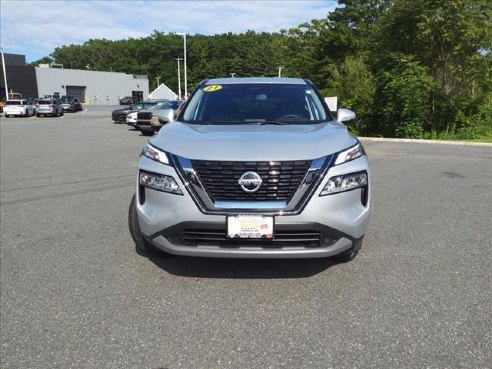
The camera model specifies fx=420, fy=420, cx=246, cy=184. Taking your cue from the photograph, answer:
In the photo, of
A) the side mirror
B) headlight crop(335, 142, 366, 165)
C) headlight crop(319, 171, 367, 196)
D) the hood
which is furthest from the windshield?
headlight crop(319, 171, 367, 196)

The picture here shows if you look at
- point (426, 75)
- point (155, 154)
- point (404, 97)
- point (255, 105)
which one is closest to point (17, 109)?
point (404, 97)

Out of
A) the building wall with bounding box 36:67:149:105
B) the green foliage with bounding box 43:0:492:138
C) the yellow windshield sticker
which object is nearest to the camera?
the yellow windshield sticker

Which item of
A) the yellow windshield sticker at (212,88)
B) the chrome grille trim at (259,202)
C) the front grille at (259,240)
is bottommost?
the front grille at (259,240)

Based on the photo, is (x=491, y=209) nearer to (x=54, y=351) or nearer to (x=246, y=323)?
(x=246, y=323)

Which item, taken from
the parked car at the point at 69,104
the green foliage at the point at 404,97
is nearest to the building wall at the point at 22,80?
the parked car at the point at 69,104

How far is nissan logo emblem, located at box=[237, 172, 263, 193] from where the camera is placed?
3.01m

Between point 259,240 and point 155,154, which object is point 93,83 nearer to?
point 155,154

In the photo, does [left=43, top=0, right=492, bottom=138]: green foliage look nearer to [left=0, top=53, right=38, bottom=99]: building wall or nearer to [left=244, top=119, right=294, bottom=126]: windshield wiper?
[left=244, top=119, right=294, bottom=126]: windshield wiper

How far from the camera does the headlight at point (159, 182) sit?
3117 mm

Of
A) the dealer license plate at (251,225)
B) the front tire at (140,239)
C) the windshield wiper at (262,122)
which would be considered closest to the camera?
the dealer license plate at (251,225)

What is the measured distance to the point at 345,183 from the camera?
124 inches

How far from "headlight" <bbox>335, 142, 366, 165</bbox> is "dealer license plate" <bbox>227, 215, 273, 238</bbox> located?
71 centimetres

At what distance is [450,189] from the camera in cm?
731

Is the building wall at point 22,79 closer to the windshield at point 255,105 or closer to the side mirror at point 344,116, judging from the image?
the windshield at point 255,105
